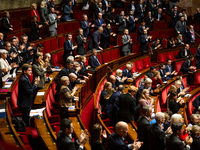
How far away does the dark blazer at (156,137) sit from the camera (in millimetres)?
2293

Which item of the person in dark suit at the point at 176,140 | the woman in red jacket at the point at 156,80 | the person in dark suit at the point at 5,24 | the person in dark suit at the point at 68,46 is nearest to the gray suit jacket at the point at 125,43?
the person in dark suit at the point at 68,46

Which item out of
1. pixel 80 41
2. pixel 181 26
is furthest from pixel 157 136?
pixel 181 26

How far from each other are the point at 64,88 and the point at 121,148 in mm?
1200

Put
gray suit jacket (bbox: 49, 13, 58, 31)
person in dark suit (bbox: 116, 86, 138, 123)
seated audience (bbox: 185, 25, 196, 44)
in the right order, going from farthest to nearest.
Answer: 1. seated audience (bbox: 185, 25, 196, 44)
2. gray suit jacket (bbox: 49, 13, 58, 31)
3. person in dark suit (bbox: 116, 86, 138, 123)

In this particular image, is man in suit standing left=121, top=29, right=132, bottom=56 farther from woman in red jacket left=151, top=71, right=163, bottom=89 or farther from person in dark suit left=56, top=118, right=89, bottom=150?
person in dark suit left=56, top=118, right=89, bottom=150

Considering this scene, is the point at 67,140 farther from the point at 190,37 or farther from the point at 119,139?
the point at 190,37

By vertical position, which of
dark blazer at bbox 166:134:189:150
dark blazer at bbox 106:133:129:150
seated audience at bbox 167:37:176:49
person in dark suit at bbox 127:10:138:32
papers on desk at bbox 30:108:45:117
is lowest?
dark blazer at bbox 166:134:189:150

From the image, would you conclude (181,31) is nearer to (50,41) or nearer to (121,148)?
(50,41)

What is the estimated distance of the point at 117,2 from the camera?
30.2ft

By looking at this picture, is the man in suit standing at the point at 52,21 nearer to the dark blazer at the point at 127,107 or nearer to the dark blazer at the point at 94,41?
the dark blazer at the point at 94,41

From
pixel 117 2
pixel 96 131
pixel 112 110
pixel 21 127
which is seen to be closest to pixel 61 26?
pixel 117 2

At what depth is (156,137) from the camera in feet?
7.56

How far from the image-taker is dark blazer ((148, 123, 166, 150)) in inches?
90.3

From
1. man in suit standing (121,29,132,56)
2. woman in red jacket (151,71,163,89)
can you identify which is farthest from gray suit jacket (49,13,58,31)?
woman in red jacket (151,71,163,89)
